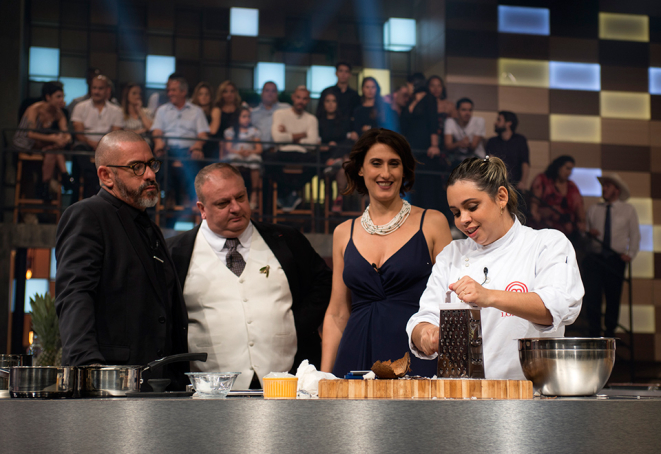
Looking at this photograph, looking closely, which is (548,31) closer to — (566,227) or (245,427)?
(566,227)

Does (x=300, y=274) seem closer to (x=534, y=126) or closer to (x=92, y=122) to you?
(x=92, y=122)

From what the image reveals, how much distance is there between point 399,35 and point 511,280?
7.48 metres

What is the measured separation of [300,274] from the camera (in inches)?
104

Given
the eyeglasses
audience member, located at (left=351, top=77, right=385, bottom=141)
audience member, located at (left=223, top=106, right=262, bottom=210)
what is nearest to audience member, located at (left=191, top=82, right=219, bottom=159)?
audience member, located at (left=223, top=106, right=262, bottom=210)

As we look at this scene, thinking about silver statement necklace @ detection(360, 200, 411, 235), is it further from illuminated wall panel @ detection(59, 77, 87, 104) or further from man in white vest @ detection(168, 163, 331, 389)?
illuminated wall panel @ detection(59, 77, 87, 104)

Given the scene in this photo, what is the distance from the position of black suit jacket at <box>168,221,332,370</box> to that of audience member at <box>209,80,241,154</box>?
13.2 ft

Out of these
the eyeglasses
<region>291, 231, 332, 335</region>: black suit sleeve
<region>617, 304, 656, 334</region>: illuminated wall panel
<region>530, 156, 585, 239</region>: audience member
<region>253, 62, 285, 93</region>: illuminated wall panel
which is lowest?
<region>617, 304, 656, 334</region>: illuminated wall panel

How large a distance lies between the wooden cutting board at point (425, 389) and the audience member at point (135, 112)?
19.1 ft

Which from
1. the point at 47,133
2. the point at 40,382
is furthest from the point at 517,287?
the point at 47,133

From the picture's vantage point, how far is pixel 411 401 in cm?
110

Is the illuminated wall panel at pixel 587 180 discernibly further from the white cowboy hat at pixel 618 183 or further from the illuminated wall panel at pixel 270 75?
the illuminated wall panel at pixel 270 75

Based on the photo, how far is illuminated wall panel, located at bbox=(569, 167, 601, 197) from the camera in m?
8.38

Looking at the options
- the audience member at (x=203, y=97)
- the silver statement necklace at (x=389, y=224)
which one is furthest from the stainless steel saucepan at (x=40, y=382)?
the audience member at (x=203, y=97)

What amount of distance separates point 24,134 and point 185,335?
503 centimetres
